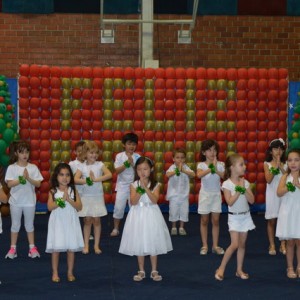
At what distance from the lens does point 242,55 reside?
44.8 ft

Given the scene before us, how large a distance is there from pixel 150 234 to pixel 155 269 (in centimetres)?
40

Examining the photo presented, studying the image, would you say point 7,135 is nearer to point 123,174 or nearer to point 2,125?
point 2,125

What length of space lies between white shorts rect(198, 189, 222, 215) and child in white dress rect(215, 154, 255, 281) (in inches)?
55.6

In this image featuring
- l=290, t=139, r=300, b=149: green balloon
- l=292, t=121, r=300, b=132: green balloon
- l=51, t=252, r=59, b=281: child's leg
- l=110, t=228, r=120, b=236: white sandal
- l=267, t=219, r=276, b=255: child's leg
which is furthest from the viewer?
l=292, t=121, r=300, b=132: green balloon

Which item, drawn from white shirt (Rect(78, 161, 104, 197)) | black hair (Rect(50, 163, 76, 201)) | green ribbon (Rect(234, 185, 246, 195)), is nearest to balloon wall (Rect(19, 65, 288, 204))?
white shirt (Rect(78, 161, 104, 197))

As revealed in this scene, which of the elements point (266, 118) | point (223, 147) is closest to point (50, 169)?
point (223, 147)

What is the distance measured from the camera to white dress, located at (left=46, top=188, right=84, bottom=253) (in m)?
Answer: 7.04

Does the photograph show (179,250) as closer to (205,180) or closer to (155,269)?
(205,180)

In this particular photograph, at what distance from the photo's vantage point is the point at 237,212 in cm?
726

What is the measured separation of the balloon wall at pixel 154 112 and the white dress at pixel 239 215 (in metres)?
4.30

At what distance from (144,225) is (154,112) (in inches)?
186

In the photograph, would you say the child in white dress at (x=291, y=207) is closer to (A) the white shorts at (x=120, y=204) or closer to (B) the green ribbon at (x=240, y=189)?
(B) the green ribbon at (x=240, y=189)

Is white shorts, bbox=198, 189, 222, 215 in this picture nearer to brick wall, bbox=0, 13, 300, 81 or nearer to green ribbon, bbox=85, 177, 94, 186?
green ribbon, bbox=85, 177, 94, 186

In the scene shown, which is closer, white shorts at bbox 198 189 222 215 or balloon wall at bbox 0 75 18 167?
white shorts at bbox 198 189 222 215
